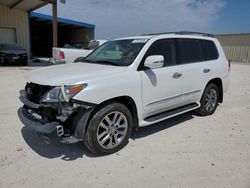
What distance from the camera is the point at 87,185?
2.79 m

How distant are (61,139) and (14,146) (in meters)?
1.16

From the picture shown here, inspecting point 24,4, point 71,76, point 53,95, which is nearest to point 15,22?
point 24,4

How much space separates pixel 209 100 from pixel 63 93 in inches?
149

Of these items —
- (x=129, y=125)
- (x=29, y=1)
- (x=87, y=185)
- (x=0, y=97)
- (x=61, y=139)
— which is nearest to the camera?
(x=87, y=185)

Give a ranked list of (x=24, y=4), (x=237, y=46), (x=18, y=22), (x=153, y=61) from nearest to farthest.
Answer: (x=153, y=61), (x=24, y=4), (x=18, y=22), (x=237, y=46)

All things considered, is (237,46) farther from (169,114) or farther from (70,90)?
(70,90)

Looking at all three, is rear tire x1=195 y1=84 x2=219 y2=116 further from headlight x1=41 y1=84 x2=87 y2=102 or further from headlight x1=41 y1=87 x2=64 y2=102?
headlight x1=41 y1=87 x2=64 y2=102

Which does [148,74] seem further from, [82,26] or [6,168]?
[82,26]

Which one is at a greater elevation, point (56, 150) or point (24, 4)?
point (24, 4)

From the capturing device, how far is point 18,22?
20047 mm

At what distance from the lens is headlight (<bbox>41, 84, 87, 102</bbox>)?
2.98 metres

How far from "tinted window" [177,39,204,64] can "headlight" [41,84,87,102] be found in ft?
7.58

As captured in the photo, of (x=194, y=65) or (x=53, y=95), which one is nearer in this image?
(x=53, y=95)

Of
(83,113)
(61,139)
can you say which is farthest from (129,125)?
(61,139)
